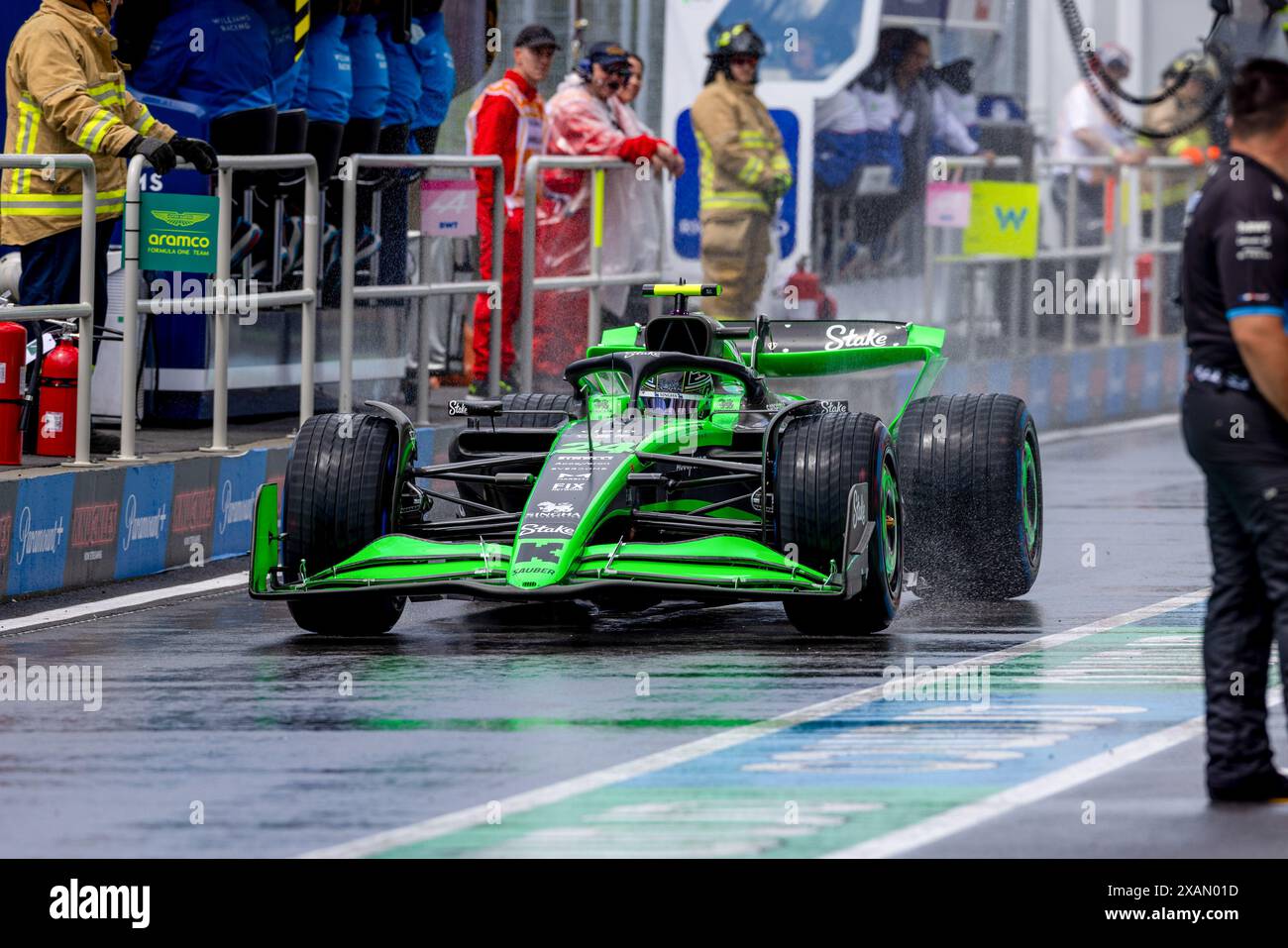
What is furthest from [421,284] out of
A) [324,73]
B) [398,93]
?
[398,93]

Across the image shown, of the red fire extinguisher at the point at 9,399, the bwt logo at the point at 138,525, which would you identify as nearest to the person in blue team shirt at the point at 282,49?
the bwt logo at the point at 138,525

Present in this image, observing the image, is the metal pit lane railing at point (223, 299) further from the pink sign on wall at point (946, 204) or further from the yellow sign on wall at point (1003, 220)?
the yellow sign on wall at point (1003, 220)

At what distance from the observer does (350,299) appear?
14609mm

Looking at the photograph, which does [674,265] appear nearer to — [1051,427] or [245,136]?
[1051,427]

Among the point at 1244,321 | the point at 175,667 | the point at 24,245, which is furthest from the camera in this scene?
the point at 24,245

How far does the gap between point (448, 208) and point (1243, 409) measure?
9.09 m

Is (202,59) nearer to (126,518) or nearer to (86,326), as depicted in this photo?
(86,326)

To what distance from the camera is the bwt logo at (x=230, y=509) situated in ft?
43.5

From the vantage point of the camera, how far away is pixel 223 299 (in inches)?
524

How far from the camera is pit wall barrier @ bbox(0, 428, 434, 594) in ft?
38.3

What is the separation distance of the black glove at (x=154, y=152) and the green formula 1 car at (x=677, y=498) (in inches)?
79.9

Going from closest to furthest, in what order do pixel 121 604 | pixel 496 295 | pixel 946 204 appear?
1. pixel 121 604
2. pixel 496 295
3. pixel 946 204
